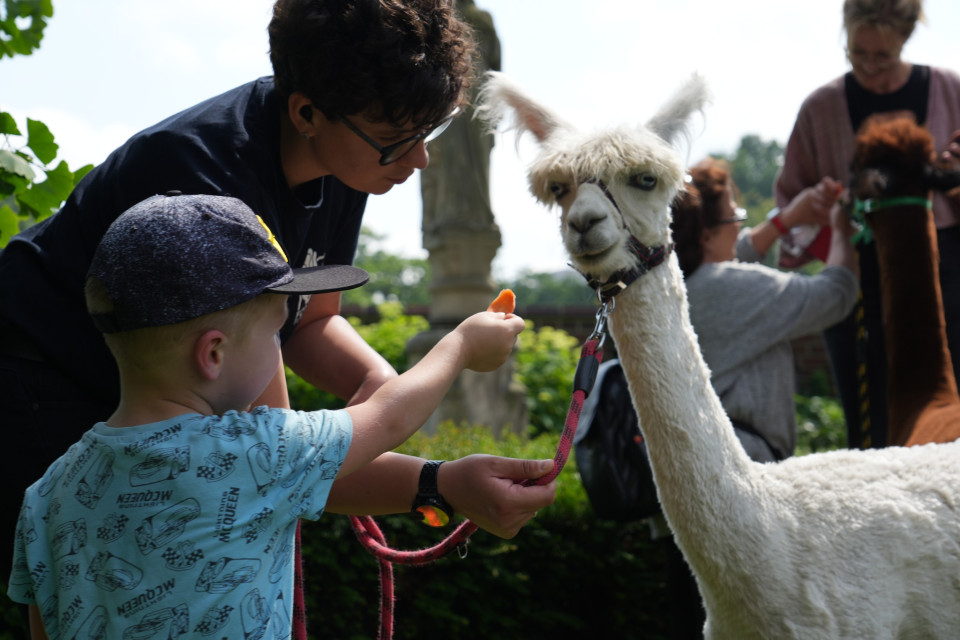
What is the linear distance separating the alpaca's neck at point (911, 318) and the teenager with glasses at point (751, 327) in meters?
0.18

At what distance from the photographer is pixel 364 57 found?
1611 millimetres

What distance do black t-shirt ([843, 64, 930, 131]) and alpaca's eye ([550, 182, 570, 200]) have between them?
1.97m

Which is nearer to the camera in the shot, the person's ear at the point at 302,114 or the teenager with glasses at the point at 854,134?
the person's ear at the point at 302,114

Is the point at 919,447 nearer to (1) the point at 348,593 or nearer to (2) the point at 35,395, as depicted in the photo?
(2) the point at 35,395

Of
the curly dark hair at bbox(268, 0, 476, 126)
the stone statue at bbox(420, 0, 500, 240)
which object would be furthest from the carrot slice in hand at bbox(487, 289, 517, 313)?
the stone statue at bbox(420, 0, 500, 240)

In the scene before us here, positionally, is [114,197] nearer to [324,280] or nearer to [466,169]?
[324,280]

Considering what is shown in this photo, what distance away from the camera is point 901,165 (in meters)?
3.02

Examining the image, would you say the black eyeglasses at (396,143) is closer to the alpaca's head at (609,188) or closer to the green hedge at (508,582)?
the alpaca's head at (609,188)

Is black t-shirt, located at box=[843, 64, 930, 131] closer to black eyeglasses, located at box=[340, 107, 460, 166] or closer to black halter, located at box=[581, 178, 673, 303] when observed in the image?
black halter, located at box=[581, 178, 673, 303]

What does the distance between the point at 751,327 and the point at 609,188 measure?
48.1 inches

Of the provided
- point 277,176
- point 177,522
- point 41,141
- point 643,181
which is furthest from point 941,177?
point 41,141

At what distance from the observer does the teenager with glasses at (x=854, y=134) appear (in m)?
3.27

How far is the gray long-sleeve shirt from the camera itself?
3.08 metres

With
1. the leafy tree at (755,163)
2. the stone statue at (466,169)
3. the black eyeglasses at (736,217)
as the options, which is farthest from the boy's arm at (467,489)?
the leafy tree at (755,163)
